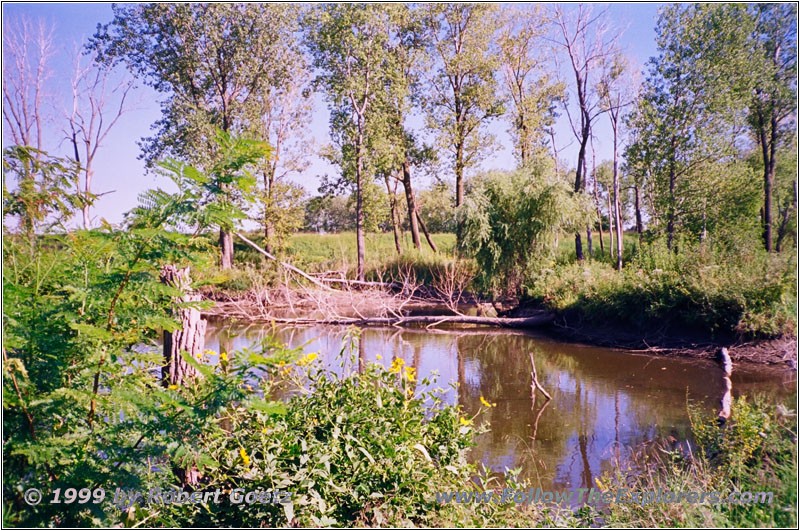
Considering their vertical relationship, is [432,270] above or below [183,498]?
above

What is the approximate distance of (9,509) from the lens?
242 centimetres

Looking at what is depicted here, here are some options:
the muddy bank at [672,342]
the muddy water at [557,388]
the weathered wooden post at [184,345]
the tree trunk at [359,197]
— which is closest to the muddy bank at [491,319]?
the muddy bank at [672,342]

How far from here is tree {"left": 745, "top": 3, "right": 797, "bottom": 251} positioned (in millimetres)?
12430

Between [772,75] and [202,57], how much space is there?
2012 cm

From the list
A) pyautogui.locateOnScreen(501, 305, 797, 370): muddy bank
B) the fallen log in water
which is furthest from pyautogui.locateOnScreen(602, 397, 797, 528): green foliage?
the fallen log in water

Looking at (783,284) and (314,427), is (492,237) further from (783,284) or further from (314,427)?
(314,427)

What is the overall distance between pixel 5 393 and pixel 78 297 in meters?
0.54

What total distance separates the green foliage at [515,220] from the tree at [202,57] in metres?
10.4

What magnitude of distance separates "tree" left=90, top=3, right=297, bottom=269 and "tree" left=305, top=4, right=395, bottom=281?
2.23m

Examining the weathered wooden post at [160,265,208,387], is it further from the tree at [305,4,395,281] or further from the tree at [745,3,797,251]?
the tree at [305,4,395,281]

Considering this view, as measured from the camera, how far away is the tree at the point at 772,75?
1243cm

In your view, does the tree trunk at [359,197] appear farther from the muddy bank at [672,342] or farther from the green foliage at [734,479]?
the green foliage at [734,479]

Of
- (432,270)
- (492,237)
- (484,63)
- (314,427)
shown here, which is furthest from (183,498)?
(484,63)

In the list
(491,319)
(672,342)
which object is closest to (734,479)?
(672,342)
